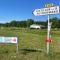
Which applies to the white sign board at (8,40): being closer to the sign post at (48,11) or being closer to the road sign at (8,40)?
the road sign at (8,40)

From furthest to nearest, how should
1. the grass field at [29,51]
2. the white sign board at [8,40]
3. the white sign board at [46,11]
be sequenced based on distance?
the white sign board at [8,40], the white sign board at [46,11], the grass field at [29,51]

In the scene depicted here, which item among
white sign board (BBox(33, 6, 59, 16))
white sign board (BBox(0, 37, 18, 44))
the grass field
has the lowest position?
the grass field

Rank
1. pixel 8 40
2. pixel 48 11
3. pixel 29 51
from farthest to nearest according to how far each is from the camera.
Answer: pixel 29 51
pixel 8 40
pixel 48 11

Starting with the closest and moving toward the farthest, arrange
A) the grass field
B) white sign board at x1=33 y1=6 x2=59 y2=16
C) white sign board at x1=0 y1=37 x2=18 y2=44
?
the grass field < white sign board at x1=33 y1=6 x2=59 y2=16 < white sign board at x1=0 y1=37 x2=18 y2=44

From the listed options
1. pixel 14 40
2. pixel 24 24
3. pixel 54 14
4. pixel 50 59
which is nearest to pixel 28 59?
pixel 50 59

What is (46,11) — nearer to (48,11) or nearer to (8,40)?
(48,11)

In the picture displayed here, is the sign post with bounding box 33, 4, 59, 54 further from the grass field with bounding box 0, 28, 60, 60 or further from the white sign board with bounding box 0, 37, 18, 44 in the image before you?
the white sign board with bounding box 0, 37, 18, 44

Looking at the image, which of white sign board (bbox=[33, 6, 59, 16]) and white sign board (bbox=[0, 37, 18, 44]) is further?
white sign board (bbox=[0, 37, 18, 44])

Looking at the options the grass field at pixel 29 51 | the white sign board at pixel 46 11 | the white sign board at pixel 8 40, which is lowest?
the grass field at pixel 29 51

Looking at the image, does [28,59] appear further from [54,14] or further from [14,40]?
[54,14]

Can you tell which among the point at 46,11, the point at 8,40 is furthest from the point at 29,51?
the point at 46,11

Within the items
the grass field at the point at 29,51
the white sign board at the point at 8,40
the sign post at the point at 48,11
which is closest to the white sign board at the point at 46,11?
the sign post at the point at 48,11

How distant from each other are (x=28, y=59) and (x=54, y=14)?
10.3 feet

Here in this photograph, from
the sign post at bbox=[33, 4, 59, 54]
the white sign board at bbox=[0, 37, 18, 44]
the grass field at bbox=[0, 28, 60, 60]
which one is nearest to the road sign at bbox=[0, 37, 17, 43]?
the white sign board at bbox=[0, 37, 18, 44]
